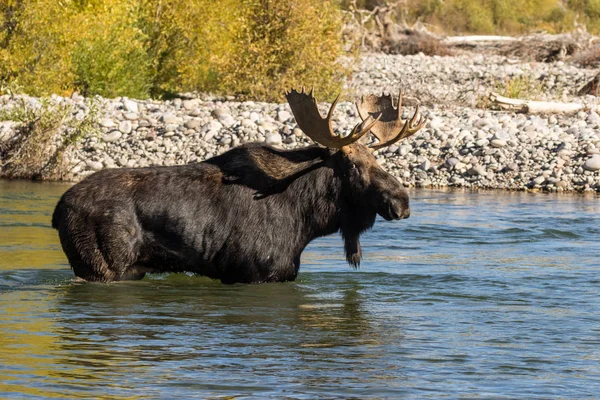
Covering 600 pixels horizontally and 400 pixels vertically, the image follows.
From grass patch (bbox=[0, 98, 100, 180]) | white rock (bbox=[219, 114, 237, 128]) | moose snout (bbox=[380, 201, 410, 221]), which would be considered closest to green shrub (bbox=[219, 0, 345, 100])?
white rock (bbox=[219, 114, 237, 128])

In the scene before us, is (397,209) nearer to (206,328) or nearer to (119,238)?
(206,328)

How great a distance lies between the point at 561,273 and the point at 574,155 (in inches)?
336

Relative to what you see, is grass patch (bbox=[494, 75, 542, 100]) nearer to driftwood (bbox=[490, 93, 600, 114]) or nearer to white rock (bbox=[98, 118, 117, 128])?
driftwood (bbox=[490, 93, 600, 114])

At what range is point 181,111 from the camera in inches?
844

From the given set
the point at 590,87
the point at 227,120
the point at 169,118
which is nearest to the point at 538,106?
the point at 590,87

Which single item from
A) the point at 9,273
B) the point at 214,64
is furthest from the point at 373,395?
the point at 214,64

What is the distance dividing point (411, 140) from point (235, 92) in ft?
20.1

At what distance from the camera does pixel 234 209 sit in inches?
370

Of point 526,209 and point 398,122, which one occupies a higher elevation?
point 398,122

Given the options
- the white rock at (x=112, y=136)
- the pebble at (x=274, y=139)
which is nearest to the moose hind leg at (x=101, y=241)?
the pebble at (x=274, y=139)

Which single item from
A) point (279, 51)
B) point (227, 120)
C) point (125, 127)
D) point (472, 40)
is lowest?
point (125, 127)

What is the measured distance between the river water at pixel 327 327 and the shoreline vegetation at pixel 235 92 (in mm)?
5737

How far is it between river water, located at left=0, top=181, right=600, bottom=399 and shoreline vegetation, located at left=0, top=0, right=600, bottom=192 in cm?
574

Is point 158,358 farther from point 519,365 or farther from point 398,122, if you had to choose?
point 398,122
